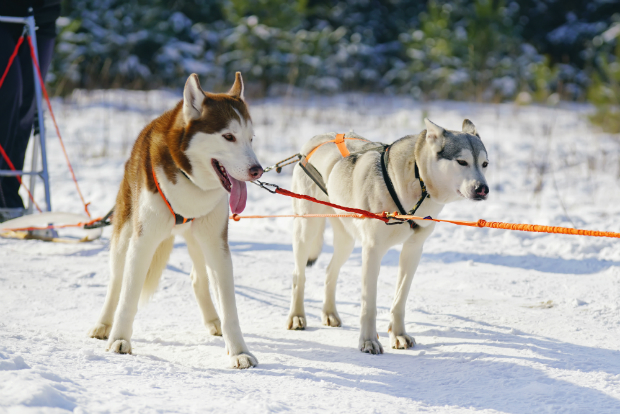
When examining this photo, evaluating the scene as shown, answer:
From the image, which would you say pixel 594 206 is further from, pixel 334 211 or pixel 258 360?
pixel 258 360

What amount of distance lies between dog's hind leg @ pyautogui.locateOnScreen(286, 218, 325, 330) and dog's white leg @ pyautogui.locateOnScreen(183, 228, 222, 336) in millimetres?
440

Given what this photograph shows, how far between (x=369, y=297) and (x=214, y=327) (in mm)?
841

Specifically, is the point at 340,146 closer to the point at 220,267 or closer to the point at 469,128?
the point at 469,128

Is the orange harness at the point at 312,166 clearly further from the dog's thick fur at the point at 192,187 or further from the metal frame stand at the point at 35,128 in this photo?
the metal frame stand at the point at 35,128

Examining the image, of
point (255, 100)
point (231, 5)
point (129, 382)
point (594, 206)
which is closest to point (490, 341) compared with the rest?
point (129, 382)

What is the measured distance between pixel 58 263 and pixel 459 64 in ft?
47.9

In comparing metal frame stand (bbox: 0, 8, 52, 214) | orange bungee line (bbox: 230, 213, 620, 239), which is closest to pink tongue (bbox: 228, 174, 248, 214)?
orange bungee line (bbox: 230, 213, 620, 239)

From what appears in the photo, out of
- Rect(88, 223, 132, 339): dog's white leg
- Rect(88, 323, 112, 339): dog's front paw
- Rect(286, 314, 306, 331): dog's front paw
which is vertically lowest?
Rect(286, 314, 306, 331): dog's front paw

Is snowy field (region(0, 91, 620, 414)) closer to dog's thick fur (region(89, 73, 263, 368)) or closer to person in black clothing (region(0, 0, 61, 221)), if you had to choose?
dog's thick fur (region(89, 73, 263, 368))

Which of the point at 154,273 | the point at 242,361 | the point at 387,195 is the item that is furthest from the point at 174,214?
the point at 387,195

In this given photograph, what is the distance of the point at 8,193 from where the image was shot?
5.41m

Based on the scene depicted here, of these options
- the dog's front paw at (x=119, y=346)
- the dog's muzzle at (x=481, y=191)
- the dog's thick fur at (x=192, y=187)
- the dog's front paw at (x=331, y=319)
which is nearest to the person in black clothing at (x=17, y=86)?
the dog's thick fur at (x=192, y=187)

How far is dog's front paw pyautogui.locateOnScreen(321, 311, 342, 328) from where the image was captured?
Result: 3512 millimetres

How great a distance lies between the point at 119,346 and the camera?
2.72 m
